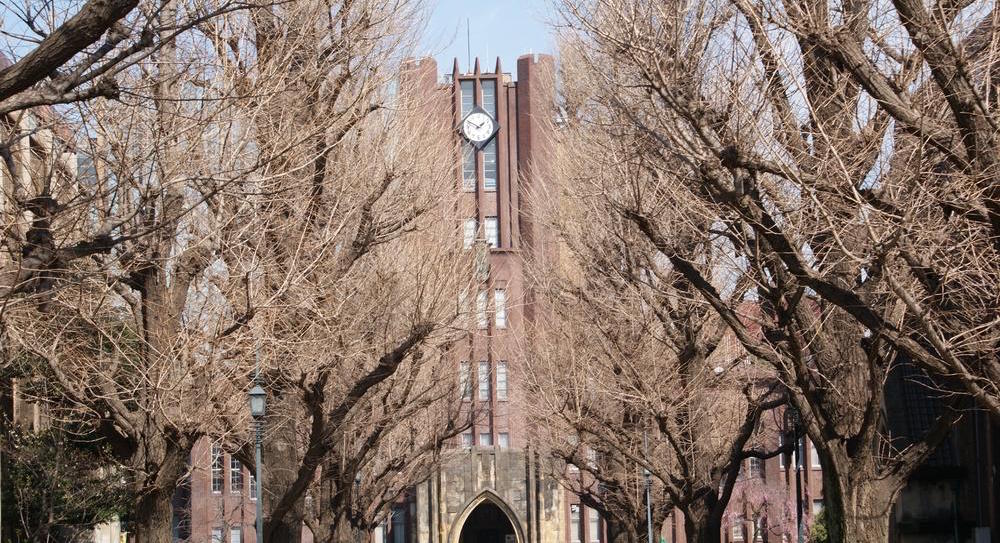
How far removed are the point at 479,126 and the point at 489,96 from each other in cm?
179

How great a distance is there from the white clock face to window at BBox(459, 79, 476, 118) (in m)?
0.55

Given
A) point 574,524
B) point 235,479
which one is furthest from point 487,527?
point 235,479

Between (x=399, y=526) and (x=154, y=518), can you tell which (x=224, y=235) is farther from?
(x=399, y=526)

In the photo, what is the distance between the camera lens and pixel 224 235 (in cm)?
1389

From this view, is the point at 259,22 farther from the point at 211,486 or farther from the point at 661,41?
the point at 211,486

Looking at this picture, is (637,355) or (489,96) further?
(489,96)

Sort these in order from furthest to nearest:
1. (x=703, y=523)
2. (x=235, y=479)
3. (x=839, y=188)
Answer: (x=235, y=479), (x=703, y=523), (x=839, y=188)

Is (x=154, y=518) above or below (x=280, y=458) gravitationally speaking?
below

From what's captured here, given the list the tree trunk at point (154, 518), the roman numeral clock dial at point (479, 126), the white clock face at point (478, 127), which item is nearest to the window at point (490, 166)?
the roman numeral clock dial at point (479, 126)

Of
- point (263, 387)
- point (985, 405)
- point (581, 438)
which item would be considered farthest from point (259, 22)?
point (581, 438)

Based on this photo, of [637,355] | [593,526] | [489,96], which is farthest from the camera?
[489,96]

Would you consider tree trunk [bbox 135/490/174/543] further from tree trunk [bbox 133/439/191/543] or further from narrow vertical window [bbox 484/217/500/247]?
narrow vertical window [bbox 484/217/500/247]

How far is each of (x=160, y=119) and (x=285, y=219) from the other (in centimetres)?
518

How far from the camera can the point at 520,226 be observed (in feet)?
177
